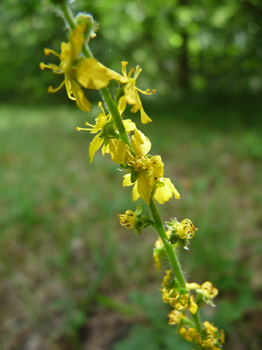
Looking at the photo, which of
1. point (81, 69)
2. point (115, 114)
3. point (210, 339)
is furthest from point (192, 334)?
point (81, 69)

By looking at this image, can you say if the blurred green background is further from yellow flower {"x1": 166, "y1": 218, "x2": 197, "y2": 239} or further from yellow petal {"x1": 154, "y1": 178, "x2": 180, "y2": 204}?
yellow flower {"x1": 166, "y1": 218, "x2": 197, "y2": 239}

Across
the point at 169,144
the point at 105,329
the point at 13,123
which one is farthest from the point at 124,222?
the point at 13,123

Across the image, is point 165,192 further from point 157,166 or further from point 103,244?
point 103,244

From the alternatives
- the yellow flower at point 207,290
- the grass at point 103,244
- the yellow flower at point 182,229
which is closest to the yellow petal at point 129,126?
the yellow flower at point 182,229

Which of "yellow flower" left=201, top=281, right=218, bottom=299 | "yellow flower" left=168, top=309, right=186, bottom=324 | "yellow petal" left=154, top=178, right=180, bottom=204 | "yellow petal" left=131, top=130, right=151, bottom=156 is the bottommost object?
"yellow flower" left=168, top=309, right=186, bottom=324

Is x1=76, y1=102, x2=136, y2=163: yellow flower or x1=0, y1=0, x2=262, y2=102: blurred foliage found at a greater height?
x1=0, y1=0, x2=262, y2=102: blurred foliage

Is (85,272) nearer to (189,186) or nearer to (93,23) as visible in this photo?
(189,186)

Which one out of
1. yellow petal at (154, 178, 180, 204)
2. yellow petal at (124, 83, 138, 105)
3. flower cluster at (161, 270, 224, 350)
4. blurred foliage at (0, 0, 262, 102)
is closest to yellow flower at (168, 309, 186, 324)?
flower cluster at (161, 270, 224, 350)
